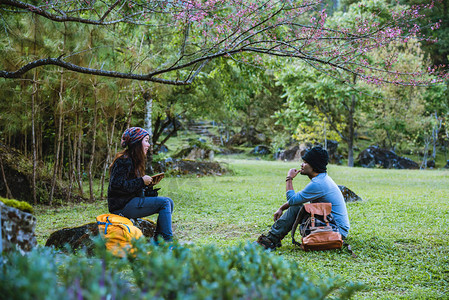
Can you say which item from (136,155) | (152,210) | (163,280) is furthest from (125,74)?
(163,280)

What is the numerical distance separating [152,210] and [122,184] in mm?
508

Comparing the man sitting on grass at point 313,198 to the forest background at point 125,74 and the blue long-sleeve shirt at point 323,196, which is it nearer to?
the blue long-sleeve shirt at point 323,196

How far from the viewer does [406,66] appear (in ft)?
80.4

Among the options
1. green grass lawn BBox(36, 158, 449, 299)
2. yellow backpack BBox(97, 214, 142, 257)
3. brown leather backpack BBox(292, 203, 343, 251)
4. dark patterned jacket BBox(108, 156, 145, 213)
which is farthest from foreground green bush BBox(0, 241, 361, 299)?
brown leather backpack BBox(292, 203, 343, 251)

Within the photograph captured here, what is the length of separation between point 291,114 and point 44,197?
15048mm

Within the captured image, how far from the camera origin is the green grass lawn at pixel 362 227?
13.4 feet

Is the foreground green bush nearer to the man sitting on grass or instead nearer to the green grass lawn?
the green grass lawn

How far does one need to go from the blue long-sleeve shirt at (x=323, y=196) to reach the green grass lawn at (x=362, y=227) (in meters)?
0.44

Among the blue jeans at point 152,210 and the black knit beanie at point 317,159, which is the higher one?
the black knit beanie at point 317,159

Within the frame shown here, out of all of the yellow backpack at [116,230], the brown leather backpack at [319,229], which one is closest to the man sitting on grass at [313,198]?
the brown leather backpack at [319,229]

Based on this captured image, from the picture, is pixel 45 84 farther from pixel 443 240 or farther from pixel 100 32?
pixel 443 240

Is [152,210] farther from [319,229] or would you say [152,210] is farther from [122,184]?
[319,229]

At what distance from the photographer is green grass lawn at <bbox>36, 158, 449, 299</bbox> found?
407 centimetres

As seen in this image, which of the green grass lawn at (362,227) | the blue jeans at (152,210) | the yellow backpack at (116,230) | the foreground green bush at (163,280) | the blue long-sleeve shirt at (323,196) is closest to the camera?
the foreground green bush at (163,280)
